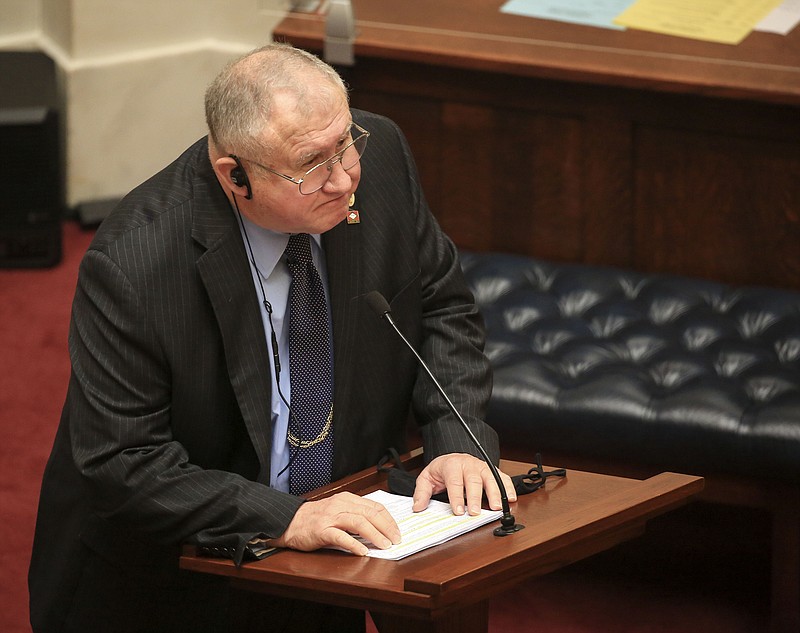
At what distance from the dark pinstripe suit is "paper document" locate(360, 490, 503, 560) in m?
0.16

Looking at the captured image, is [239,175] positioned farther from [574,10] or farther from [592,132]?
[574,10]

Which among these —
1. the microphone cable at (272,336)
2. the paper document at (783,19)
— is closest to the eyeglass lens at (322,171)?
the microphone cable at (272,336)

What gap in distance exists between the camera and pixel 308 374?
2.12 metres

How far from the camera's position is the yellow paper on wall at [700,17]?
12.3 ft

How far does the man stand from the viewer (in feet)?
6.33

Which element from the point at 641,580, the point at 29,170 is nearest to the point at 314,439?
the point at 641,580

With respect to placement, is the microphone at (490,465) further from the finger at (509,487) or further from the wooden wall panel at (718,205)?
the wooden wall panel at (718,205)

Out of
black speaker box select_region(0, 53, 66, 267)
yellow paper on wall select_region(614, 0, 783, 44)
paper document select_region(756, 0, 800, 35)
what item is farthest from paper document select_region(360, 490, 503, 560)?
black speaker box select_region(0, 53, 66, 267)

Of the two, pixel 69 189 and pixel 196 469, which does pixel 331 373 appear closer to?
pixel 196 469

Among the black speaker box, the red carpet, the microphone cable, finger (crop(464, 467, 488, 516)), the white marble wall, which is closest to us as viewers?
finger (crop(464, 467, 488, 516))

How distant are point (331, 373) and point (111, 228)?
1.39 ft

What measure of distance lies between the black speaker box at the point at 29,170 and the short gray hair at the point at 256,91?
2968mm

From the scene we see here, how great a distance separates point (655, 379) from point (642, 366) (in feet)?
0.24

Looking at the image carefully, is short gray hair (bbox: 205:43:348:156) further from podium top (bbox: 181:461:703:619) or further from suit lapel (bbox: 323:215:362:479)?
podium top (bbox: 181:461:703:619)
